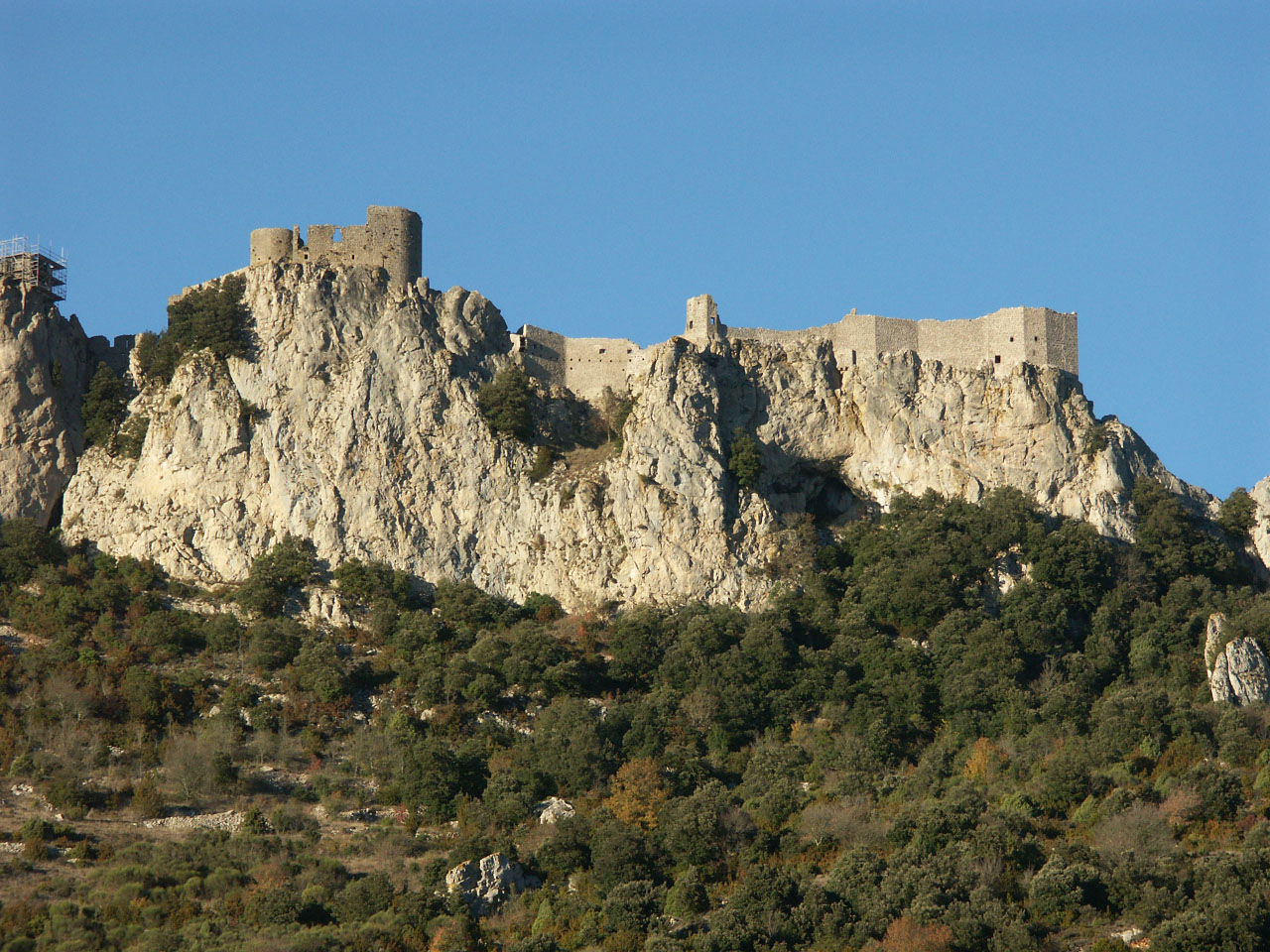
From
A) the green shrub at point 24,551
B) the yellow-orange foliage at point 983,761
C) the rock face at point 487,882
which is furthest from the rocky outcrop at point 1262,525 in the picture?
the green shrub at point 24,551

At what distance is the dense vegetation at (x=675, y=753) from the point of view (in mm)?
57719

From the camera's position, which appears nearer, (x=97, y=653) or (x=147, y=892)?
Answer: (x=147, y=892)

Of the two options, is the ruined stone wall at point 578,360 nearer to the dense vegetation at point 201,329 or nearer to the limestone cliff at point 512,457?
the limestone cliff at point 512,457

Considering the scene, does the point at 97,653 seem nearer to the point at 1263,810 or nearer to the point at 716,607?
the point at 716,607

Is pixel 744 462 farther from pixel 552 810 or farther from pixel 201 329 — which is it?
pixel 201 329

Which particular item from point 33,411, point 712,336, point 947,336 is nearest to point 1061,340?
point 947,336

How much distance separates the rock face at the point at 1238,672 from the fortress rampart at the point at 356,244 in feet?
99.2

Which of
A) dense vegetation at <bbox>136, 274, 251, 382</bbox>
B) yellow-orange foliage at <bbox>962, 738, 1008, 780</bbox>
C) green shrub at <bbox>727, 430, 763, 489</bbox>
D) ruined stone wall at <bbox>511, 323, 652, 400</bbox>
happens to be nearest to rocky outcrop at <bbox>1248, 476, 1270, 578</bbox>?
yellow-orange foliage at <bbox>962, 738, 1008, 780</bbox>

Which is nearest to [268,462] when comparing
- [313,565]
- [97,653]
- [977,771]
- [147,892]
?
[313,565]

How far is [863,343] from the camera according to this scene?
3150 inches

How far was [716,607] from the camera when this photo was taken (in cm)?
7331

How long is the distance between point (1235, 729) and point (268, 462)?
32567 millimetres

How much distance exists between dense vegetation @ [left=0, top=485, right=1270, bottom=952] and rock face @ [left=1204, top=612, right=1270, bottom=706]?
33.7 inches

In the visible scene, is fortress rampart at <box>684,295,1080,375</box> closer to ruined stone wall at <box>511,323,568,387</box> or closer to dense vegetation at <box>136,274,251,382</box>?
ruined stone wall at <box>511,323,568,387</box>
